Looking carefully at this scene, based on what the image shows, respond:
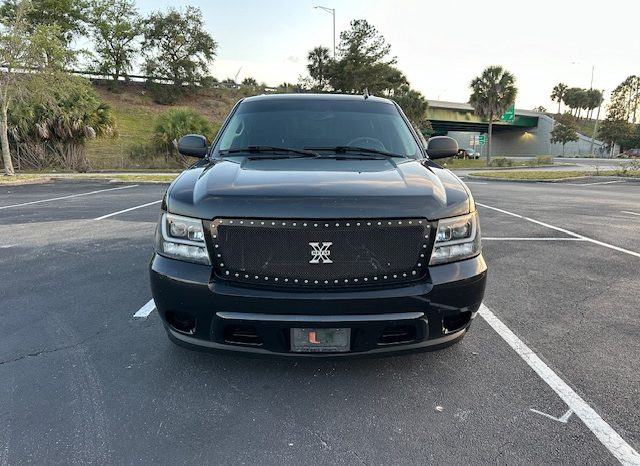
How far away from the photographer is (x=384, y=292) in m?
2.32

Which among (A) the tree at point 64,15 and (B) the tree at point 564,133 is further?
(B) the tree at point 564,133

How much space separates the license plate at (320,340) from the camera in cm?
231

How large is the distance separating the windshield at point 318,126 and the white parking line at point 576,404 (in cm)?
162

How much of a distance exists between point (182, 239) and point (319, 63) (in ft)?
143

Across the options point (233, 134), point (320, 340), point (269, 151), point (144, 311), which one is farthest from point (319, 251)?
point (144, 311)

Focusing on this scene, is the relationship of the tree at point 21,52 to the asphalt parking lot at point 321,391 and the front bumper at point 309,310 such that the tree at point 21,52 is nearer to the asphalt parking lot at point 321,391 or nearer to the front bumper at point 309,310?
the asphalt parking lot at point 321,391

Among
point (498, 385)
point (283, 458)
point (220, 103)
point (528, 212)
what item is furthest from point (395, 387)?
point (220, 103)

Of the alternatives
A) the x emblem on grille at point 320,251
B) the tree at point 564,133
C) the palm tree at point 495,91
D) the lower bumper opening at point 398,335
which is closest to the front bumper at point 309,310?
the lower bumper opening at point 398,335

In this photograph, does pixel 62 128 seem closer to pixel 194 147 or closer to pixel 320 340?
pixel 194 147

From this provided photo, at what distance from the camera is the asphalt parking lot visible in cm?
213

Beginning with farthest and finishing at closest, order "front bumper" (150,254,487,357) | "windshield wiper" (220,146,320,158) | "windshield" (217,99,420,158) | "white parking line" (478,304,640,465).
A: "windshield" (217,99,420,158)
"windshield wiper" (220,146,320,158)
"front bumper" (150,254,487,357)
"white parking line" (478,304,640,465)

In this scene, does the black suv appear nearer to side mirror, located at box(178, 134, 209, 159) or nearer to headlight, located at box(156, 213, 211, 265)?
headlight, located at box(156, 213, 211, 265)

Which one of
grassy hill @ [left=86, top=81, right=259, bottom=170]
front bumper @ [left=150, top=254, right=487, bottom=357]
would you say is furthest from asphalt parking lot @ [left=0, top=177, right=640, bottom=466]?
grassy hill @ [left=86, top=81, right=259, bottom=170]

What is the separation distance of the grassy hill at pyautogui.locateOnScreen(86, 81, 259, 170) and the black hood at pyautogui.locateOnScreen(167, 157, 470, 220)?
85.1ft
